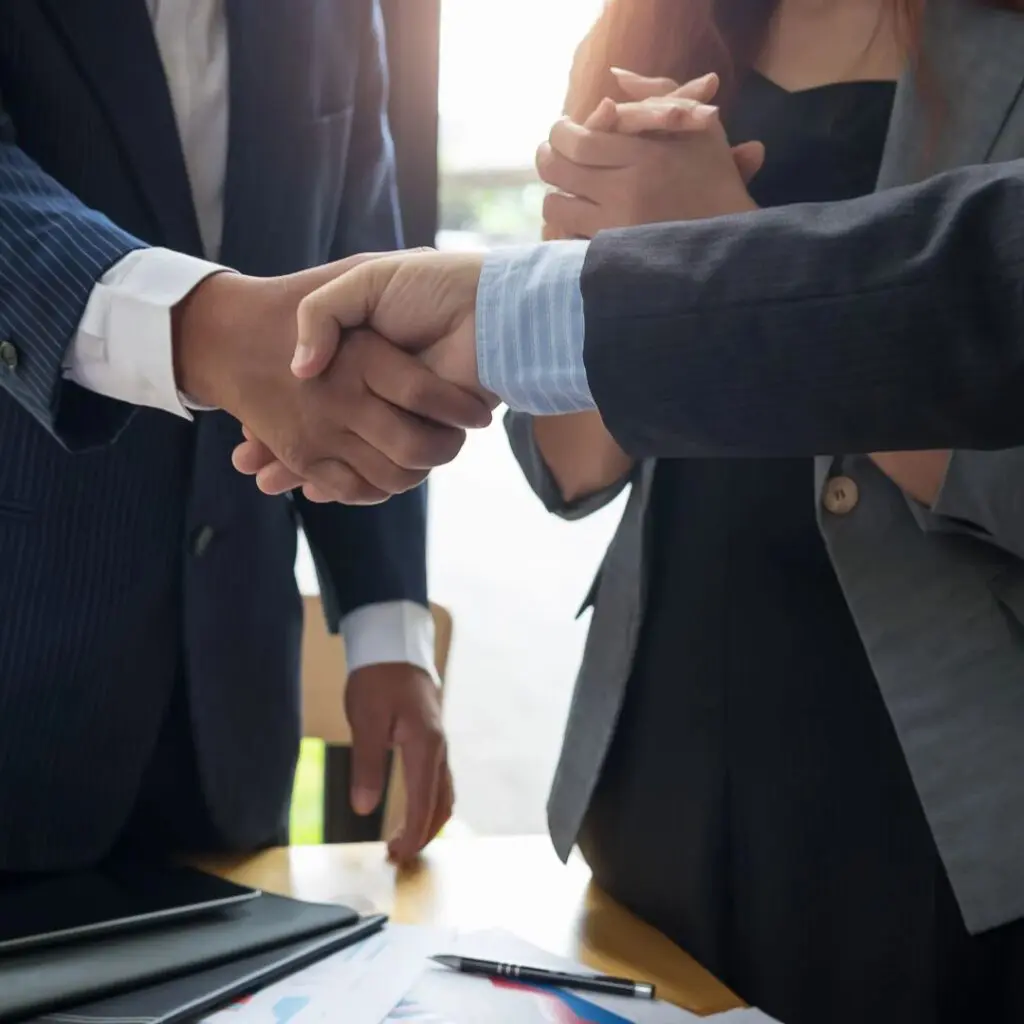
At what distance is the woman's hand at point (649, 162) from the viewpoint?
90 cm

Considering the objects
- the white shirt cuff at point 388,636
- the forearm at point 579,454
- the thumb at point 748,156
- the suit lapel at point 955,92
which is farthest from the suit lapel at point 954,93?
Result: the white shirt cuff at point 388,636

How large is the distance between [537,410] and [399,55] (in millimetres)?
1604

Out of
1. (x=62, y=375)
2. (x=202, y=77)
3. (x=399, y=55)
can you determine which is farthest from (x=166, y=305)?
(x=399, y=55)

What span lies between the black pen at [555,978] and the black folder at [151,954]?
107 millimetres

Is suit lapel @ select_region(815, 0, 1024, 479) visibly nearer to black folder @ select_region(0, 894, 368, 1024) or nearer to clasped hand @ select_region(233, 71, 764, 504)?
clasped hand @ select_region(233, 71, 764, 504)

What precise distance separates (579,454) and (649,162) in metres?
0.27

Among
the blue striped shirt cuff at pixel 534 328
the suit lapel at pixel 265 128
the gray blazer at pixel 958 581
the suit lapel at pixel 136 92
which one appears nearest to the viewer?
the blue striped shirt cuff at pixel 534 328

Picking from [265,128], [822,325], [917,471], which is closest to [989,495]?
[917,471]

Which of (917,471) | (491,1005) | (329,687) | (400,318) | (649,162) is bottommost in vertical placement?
(491,1005)

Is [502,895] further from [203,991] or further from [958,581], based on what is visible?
[958,581]

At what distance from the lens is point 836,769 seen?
0.88 metres

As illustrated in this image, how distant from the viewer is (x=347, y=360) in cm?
83

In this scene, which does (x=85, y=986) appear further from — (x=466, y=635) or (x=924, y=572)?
(x=466, y=635)

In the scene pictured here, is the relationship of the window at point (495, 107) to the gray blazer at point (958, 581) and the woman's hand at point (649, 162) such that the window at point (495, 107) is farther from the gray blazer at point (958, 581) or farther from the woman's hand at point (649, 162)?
the gray blazer at point (958, 581)
